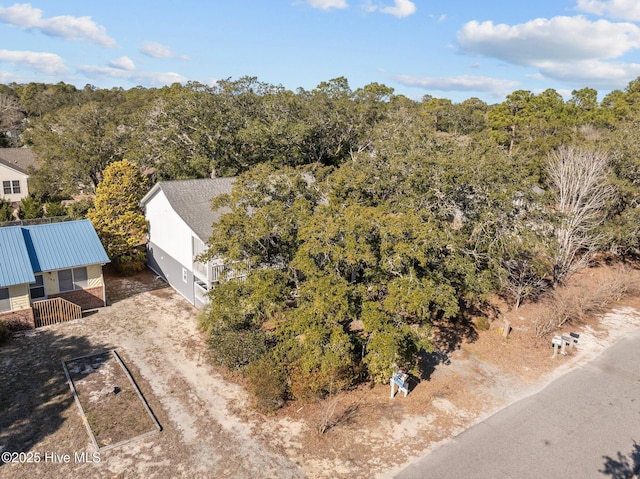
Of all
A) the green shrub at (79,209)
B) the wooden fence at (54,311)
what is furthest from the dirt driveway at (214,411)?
the green shrub at (79,209)

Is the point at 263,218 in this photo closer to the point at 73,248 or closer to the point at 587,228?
the point at 73,248

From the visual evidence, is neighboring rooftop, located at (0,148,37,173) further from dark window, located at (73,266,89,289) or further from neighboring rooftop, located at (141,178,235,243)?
dark window, located at (73,266,89,289)

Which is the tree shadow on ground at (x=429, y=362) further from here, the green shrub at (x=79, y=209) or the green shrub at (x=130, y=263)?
the green shrub at (x=79, y=209)

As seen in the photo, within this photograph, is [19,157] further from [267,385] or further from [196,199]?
[267,385]

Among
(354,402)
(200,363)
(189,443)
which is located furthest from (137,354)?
(354,402)

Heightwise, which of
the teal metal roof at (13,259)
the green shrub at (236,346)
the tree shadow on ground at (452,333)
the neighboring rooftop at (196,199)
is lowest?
the tree shadow on ground at (452,333)

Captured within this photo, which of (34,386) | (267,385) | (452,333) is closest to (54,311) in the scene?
(34,386)

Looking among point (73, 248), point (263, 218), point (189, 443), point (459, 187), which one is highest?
point (459, 187)
